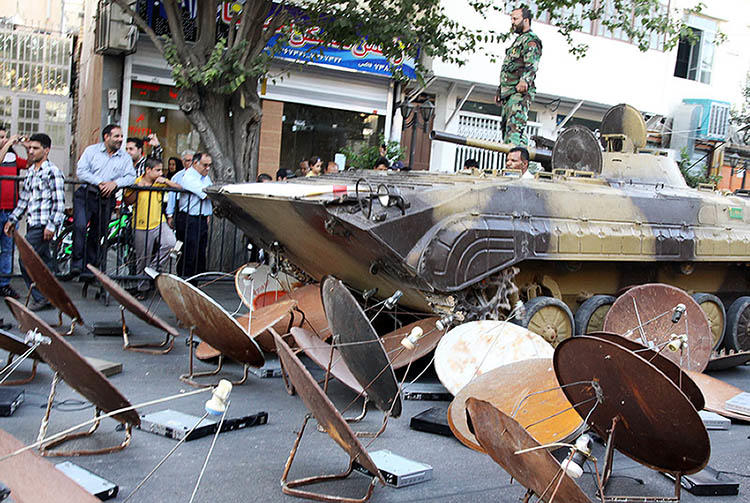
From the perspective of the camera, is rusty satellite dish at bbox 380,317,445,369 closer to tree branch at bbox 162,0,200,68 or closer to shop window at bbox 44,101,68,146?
tree branch at bbox 162,0,200,68

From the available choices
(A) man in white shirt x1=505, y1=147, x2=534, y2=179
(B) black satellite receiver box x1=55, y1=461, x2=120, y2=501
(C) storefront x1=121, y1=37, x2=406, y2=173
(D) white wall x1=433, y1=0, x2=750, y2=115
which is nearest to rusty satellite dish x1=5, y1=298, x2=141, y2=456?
(B) black satellite receiver box x1=55, y1=461, x2=120, y2=501

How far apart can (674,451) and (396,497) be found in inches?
56.5

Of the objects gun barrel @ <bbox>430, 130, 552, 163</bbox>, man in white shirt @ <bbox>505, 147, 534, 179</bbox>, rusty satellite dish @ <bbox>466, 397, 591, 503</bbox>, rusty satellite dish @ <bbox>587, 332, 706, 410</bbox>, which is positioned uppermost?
gun barrel @ <bbox>430, 130, 552, 163</bbox>

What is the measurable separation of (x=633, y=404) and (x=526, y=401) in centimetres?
114

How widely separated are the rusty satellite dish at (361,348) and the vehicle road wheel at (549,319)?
2107 millimetres

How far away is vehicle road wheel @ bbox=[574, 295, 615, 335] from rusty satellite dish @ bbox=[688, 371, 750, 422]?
0.96 metres

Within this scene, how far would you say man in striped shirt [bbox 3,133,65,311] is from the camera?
866 cm

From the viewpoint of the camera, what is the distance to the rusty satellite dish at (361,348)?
17.5 ft

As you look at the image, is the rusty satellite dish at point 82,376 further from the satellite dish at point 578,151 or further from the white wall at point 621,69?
the white wall at point 621,69

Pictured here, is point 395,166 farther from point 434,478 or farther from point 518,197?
point 434,478

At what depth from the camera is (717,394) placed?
7039mm

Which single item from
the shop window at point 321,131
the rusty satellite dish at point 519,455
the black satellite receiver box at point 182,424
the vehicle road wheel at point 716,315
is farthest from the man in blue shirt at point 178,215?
the shop window at point 321,131

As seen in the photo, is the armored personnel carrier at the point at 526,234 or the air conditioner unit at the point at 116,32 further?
the air conditioner unit at the point at 116,32

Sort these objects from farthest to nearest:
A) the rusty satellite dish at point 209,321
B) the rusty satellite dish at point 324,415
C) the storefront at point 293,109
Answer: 1. the storefront at point 293,109
2. the rusty satellite dish at point 209,321
3. the rusty satellite dish at point 324,415
